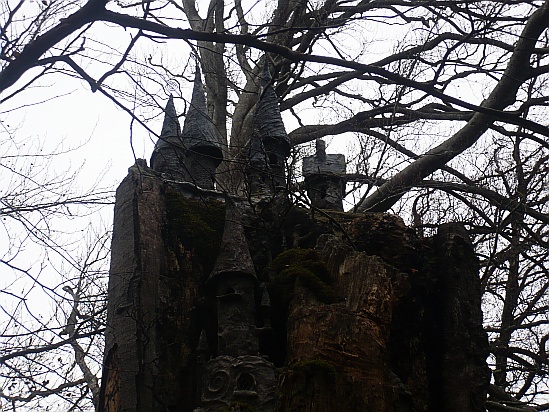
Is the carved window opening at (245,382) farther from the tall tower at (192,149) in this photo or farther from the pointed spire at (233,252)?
the tall tower at (192,149)

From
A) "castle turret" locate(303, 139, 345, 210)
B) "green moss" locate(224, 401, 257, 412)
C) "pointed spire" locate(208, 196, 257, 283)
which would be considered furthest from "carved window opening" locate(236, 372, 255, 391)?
"castle turret" locate(303, 139, 345, 210)

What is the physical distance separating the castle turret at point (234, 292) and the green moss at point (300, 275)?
0.30 m

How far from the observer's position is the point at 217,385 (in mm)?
6812

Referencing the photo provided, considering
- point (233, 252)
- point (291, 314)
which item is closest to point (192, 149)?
point (233, 252)

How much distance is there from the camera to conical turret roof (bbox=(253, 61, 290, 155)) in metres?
11.7

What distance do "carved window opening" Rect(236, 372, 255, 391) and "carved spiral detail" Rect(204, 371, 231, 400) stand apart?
0.10 meters

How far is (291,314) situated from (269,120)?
18.7 feet

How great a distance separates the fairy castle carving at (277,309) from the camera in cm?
630

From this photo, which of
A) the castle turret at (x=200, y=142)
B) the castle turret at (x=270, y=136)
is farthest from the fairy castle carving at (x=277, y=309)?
the castle turret at (x=270, y=136)

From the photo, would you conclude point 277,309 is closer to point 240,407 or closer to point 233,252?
point 233,252

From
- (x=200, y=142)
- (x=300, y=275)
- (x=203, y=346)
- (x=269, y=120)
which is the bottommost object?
(x=203, y=346)

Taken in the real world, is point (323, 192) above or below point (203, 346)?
above

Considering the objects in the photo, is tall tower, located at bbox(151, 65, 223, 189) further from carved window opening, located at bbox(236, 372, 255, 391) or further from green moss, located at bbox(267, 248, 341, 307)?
carved window opening, located at bbox(236, 372, 255, 391)

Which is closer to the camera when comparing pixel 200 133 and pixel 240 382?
pixel 240 382
